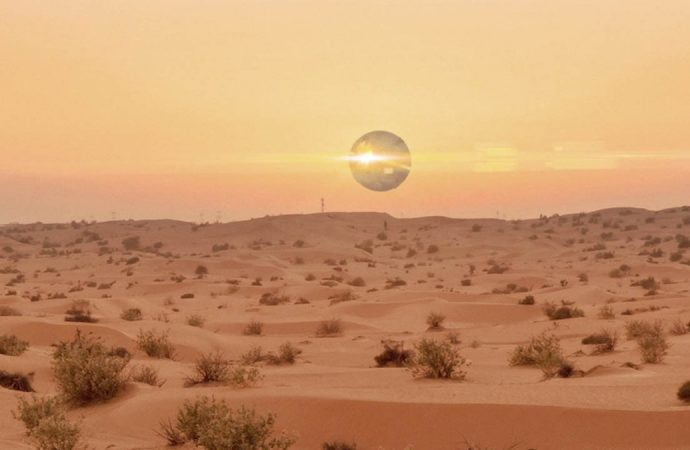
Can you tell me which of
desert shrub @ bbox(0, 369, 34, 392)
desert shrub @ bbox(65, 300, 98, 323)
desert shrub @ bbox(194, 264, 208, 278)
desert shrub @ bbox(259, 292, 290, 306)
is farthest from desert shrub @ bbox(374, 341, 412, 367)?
desert shrub @ bbox(194, 264, 208, 278)

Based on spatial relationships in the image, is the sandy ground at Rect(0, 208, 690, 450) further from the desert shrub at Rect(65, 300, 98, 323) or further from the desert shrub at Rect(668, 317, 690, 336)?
the desert shrub at Rect(668, 317, 690, 336)

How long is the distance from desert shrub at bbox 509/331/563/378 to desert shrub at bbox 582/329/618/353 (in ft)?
6.57

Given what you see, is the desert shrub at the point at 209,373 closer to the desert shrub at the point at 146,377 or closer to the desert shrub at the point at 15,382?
the desert shrub at the point at 146,377

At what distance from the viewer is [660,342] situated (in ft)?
50.8

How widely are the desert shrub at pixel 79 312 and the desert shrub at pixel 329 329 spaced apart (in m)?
6.84

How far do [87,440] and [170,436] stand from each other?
1262mm

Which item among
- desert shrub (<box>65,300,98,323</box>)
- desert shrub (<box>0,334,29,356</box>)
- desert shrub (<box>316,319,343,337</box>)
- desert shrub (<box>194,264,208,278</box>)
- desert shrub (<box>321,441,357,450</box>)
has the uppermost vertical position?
desert shrub (<box>194,264,208,278</box>)

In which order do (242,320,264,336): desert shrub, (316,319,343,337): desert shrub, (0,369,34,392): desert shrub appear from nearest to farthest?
(0,369,34,392): desert shrub
(316,319,343,337): desert shrub
(242,320,264,336): desert shrub

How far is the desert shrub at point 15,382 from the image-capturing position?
48.2 ft

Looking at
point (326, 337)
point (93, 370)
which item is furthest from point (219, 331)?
point (93, 370)

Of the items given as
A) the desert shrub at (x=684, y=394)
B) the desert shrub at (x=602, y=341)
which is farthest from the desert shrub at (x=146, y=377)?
the desert shrub at (x=602, y=341)

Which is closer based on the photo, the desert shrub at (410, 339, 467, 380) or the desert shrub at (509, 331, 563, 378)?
the desert shrub at (410, 339, 467, 380)

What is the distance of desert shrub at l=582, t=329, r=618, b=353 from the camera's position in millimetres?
17672

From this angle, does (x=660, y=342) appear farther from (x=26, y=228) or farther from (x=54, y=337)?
(x=26, y=228)
